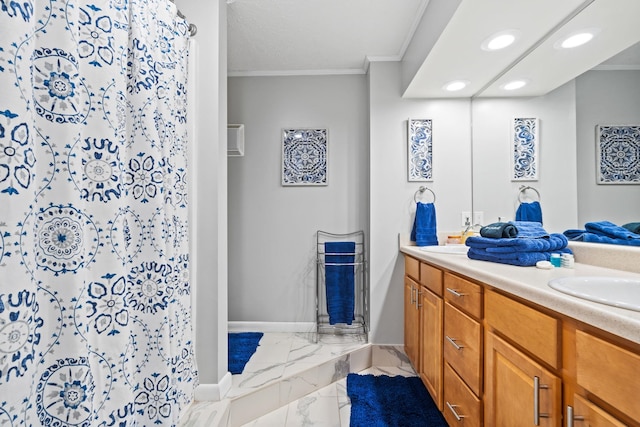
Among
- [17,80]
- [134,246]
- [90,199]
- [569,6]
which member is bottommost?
[134,246]

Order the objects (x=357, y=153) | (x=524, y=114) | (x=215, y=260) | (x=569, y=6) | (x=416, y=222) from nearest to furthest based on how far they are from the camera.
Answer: (x=569, y=6) → (x=215, y=260) → (x=524, y=114) → (x=416, y=222) → (x=357, y=153)

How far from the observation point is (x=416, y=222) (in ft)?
8.23

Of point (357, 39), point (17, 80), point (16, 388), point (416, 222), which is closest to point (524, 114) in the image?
point (416, 222)

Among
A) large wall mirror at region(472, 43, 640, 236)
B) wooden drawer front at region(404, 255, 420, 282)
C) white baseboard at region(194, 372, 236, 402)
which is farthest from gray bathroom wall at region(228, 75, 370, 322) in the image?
white baseboard at region(194, 372, 236, 402)

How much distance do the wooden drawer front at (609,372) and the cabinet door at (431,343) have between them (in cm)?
97

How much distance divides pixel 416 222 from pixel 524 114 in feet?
3.29

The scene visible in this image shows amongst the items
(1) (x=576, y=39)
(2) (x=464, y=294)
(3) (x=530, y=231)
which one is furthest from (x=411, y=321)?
(1) (x=576, y=39)

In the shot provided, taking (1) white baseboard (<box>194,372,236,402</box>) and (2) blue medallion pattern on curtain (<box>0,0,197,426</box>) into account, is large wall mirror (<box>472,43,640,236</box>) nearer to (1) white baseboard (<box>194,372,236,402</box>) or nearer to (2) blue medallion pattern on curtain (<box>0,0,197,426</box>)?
(2) blue medallion pattern on curtain (<box>0,0,197,426</box>)

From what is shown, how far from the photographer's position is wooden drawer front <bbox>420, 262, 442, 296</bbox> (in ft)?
5.65

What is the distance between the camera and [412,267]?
2268mm

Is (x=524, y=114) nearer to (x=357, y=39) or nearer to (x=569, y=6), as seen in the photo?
(x=569, y=6)

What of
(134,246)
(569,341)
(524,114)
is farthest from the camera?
(524,114)

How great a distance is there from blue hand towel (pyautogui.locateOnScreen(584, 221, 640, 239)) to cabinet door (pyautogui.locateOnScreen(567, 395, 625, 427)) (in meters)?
0.83

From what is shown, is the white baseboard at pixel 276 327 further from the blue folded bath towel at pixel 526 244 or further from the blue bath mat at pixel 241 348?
the blue folded bath towel at pixel 526 244
